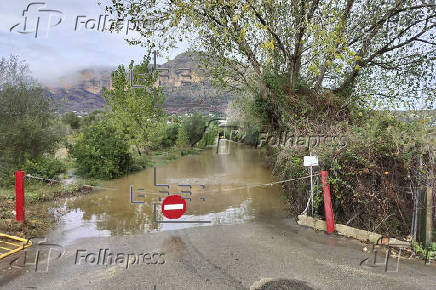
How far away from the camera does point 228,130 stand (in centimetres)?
3950

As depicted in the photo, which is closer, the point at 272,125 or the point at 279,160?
the point at 279,160

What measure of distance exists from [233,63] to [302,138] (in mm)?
5157

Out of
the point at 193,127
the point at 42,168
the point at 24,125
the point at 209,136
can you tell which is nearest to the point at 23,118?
the point at 24,125

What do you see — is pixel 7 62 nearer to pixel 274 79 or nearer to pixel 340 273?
pixel 274 79

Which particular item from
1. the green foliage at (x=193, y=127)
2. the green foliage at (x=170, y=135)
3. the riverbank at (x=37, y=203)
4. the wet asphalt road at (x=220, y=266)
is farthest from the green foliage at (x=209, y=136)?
the wet asphalt road at (x=220, y=266)

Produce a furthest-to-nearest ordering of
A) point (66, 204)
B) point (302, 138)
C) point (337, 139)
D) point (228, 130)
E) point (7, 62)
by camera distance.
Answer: point (228, 130)
point (7, 62)
point (66, 204)
point (302, 138)
point (337, 139)

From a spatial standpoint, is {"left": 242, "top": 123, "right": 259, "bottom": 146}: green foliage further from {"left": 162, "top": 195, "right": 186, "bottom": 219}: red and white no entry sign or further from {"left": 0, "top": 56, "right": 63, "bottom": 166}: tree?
{"left": 162, "top": 195, "right": 186, "bottom": 219}: red and white no entry sign

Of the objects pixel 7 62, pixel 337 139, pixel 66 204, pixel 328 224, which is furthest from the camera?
pixel 7 62

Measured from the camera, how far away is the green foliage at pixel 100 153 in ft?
45.0

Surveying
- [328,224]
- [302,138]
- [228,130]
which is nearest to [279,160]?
[302,138]

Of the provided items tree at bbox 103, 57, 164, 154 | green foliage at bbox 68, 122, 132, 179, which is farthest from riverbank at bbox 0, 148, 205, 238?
tree at bbox 103, 57, 164, 154

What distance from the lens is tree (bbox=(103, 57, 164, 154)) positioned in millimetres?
19188

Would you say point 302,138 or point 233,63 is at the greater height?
point 233,63

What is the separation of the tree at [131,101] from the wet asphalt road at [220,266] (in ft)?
45.0
